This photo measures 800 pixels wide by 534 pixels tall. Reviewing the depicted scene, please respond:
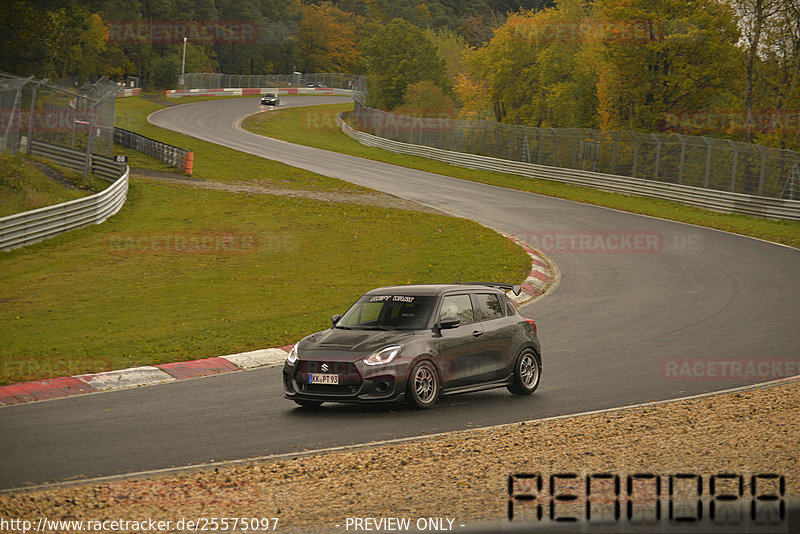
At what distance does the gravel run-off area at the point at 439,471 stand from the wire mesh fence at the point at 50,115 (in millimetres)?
21798

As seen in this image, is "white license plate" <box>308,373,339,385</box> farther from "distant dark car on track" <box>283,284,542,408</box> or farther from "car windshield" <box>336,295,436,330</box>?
"car windshield" <box>336,295,436,330</box>

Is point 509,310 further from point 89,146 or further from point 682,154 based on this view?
point 682,154

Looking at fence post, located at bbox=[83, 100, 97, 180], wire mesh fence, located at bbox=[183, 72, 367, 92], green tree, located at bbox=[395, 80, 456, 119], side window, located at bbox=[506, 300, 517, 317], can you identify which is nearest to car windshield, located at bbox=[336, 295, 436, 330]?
side window, located at bbox=[506, 300, 517, 317]

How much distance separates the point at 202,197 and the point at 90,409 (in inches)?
1009

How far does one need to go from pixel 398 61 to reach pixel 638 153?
4387 centimetres

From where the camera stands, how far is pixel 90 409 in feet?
37.4

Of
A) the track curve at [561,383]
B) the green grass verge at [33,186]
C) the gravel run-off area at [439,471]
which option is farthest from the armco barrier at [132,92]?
the gravel run-off area at [439,471]

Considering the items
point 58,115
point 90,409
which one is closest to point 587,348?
point 90,409

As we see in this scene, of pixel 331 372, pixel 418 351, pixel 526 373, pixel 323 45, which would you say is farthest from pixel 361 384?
pixel 323 45

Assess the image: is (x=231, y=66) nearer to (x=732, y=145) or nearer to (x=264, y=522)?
(x=732, y=145)

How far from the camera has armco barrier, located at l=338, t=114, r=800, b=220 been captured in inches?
1382

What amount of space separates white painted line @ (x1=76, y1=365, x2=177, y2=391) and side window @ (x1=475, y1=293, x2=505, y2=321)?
4772 millimetres

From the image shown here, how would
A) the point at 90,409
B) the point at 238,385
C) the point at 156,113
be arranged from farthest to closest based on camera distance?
1. the point at 156,113
2. the point at 238,385
3. the point at 90,409

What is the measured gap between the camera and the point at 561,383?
12.9 m
